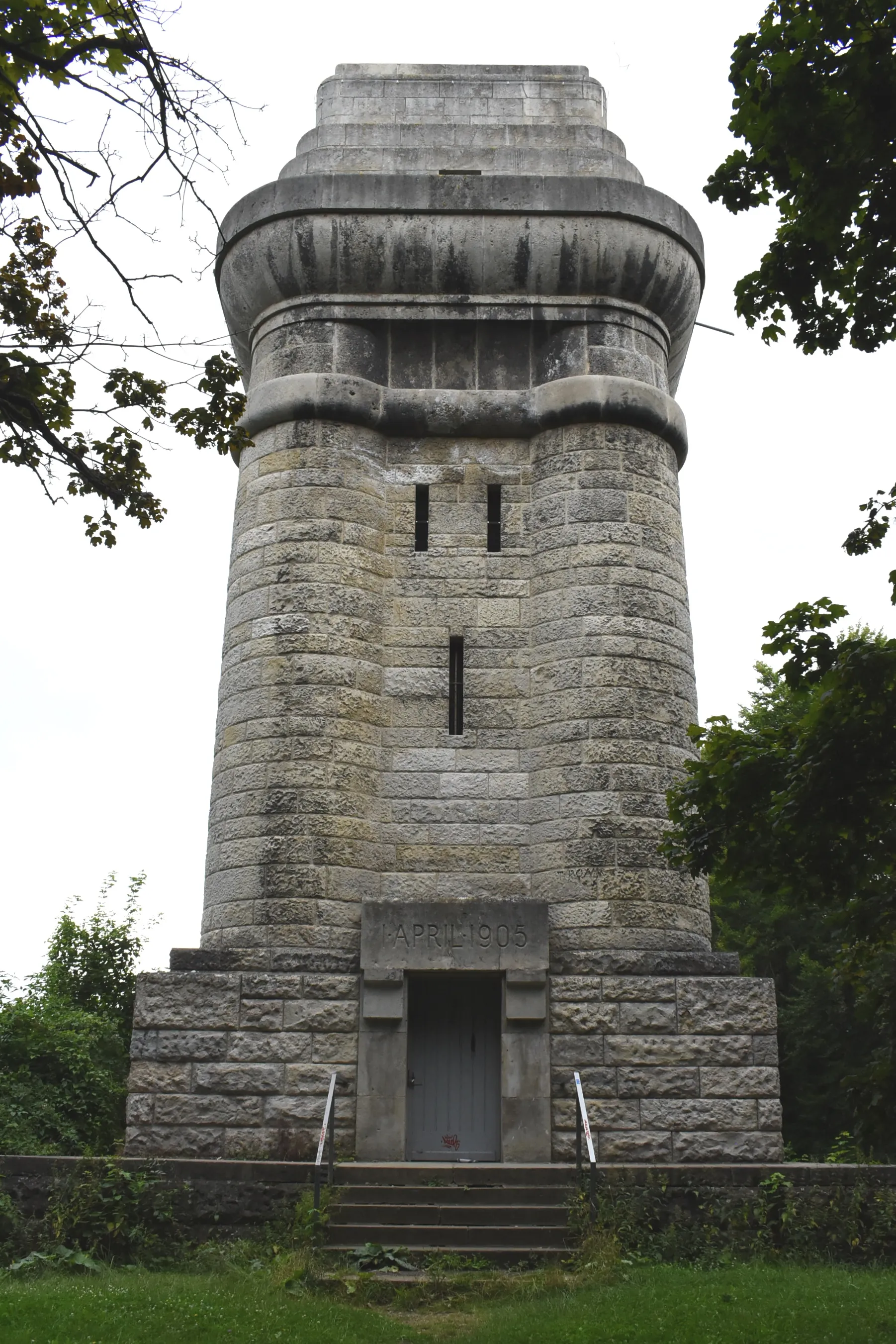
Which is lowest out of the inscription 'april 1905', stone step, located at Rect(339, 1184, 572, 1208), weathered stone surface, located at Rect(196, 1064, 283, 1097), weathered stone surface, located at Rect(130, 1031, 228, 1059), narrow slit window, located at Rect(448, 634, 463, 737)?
stone step, located at Rect(339, 1184, 572, 1208)

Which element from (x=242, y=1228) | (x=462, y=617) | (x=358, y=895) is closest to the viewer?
(x=242, y=1228)

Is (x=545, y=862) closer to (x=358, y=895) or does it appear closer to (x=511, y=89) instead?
(x=358, y=895)

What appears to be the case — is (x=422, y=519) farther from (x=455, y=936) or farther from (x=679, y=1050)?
(x=679, y=1050)

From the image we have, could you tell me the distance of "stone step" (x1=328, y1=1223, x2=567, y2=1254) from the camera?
1141cm

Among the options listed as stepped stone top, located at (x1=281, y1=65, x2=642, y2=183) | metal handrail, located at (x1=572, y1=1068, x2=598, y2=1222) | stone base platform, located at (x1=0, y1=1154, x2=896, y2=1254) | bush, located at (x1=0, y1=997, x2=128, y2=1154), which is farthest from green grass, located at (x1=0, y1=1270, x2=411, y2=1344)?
stepped stone top, located at (x1=281, y1=65, x2=642, y2=183)

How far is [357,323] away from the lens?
53.0 ft

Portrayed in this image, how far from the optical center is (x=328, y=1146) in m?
12.5

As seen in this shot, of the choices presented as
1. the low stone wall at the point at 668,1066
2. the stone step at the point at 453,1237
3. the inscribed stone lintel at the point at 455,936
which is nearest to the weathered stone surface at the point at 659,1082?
the low stone wall at the point at 668,1066

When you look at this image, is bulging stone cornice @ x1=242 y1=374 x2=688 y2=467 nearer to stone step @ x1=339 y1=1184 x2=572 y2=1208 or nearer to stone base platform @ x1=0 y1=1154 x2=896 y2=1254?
stone base platform @ x1=0 y1=1154 x2=896 y2=1254

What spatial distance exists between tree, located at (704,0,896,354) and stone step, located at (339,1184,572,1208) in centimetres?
735

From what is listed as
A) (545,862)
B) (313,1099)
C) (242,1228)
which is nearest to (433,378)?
(545,862)

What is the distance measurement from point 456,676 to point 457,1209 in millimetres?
5695

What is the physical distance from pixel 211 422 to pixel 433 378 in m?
8.33

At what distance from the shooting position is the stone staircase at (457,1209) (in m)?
11.4
